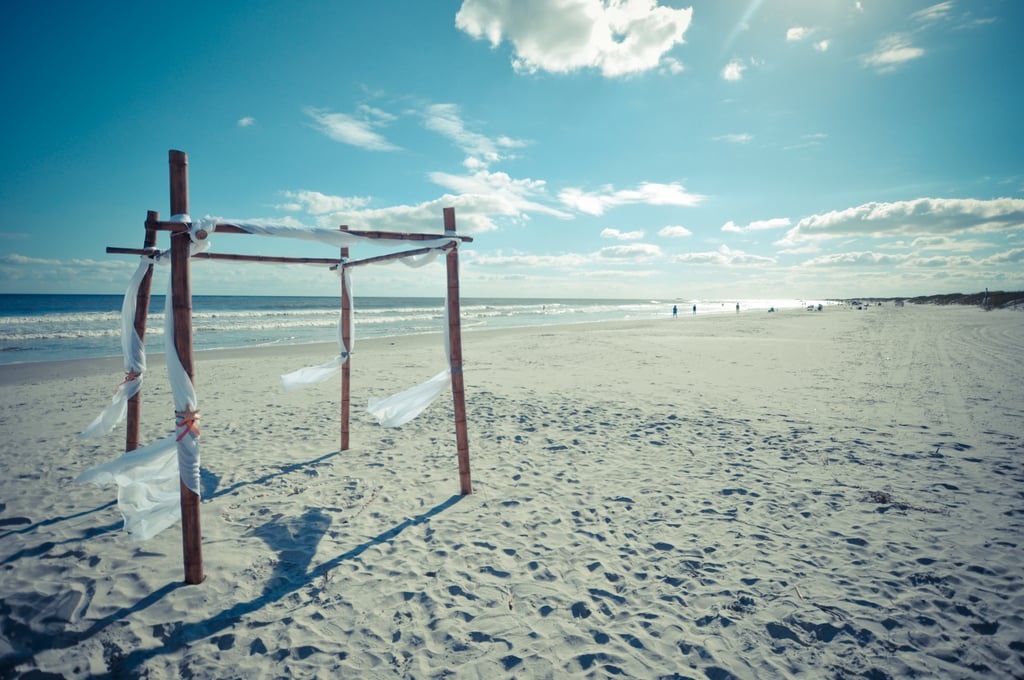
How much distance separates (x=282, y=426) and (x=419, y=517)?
397cm

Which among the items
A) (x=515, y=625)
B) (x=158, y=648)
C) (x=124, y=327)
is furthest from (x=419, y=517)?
(x=124, y=327)

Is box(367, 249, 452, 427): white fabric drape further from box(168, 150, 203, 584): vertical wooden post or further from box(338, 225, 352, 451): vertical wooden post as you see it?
box(168, 150, 203, 584): vertical wooden post

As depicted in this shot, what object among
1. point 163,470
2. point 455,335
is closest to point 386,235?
point 455,335

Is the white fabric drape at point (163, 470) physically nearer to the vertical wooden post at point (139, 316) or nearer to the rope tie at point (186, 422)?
the rope tie at point (186, 422)

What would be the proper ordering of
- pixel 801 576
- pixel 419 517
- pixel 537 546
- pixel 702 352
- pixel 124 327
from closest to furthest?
pixel 801 576
pixel 537 546
pixel 419 517
pixel 124 327
pixel 702 352

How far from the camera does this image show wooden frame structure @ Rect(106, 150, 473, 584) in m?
2.99

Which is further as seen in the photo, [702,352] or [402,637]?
[702,352]

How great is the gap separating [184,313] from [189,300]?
0.48ft

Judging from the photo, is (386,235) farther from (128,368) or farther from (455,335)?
(128,368)

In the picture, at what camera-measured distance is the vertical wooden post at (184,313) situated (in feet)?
9.78

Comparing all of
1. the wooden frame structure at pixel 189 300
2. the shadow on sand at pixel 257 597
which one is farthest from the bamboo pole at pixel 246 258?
the shadow on sand at pixel 257 597

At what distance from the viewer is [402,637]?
8.96 feet

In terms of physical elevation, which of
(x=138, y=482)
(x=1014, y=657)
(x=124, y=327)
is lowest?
(x=1014, y=657)

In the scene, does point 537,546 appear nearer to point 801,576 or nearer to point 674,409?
point 801,576
